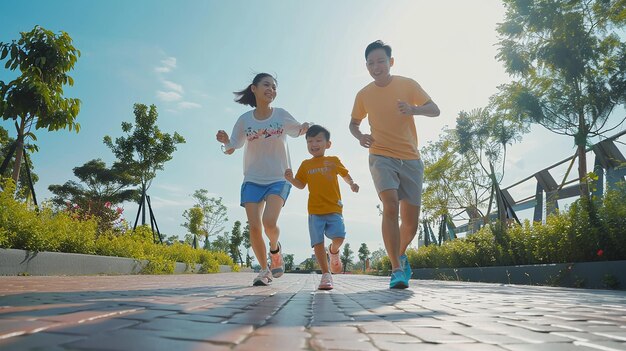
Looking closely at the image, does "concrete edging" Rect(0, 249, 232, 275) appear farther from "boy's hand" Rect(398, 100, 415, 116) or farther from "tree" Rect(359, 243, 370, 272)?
"tree" Rect(359, 243, 370, 272)

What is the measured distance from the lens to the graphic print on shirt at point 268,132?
514 cm

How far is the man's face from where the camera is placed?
14.7 feet

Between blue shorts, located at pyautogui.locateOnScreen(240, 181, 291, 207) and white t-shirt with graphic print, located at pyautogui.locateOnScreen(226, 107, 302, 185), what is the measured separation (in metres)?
0.05

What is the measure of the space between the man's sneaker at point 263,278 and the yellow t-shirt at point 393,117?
1.79 m

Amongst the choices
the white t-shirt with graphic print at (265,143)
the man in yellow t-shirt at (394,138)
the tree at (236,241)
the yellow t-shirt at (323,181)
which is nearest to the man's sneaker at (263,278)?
the yellow t-shirt at (323,181)

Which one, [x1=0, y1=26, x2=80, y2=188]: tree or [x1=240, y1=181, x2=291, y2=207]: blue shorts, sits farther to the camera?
[x1=0, y1=26, x2=80, y2=188]: tree

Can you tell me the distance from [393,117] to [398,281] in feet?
5.58

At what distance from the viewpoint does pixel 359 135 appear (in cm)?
461

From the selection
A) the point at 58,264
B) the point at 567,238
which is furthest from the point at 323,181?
the point at 58,264

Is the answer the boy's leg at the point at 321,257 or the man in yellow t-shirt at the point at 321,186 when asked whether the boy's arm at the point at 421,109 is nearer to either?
the man in yellow t-shirt at the point at 321,186

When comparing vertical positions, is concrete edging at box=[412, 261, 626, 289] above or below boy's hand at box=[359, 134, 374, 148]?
below

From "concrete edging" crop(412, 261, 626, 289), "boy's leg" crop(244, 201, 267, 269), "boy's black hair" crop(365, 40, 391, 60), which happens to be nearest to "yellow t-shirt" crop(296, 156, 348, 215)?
"boy's leg" crop(244, 201, 267, 269)

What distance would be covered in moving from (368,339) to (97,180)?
3814 centimetres

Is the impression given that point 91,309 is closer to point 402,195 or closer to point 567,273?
point 402,195
